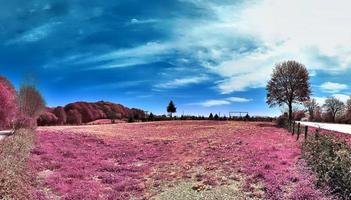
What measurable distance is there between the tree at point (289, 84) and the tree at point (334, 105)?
36.6m

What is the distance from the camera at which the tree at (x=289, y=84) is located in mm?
78812

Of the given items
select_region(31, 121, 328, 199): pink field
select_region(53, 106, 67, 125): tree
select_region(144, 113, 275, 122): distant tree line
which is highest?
select_region(53, 106, 67, 125): tree

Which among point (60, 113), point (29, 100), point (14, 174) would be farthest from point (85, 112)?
point (14, 174)

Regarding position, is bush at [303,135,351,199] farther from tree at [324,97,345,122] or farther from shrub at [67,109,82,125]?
shrub at [67,109,82,125]

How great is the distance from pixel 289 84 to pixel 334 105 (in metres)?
42.9

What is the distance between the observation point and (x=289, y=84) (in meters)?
79.2

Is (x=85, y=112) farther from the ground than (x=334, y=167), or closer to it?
farther from the ground

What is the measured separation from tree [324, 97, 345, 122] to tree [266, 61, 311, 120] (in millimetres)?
36624

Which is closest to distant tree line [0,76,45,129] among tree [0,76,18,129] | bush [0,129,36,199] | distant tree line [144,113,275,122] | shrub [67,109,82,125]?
tree [0,76,18,129]

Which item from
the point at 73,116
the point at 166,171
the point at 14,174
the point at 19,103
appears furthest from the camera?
the point at 73,116

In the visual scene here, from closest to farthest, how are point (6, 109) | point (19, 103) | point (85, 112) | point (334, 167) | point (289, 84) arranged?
point (334, 167) < point (6, 109) < point (19, 103) < point (289, 84) < point (85, 112)

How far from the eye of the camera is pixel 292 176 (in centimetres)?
1627

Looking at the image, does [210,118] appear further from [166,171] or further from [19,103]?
[166,171]

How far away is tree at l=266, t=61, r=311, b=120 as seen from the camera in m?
78.8
